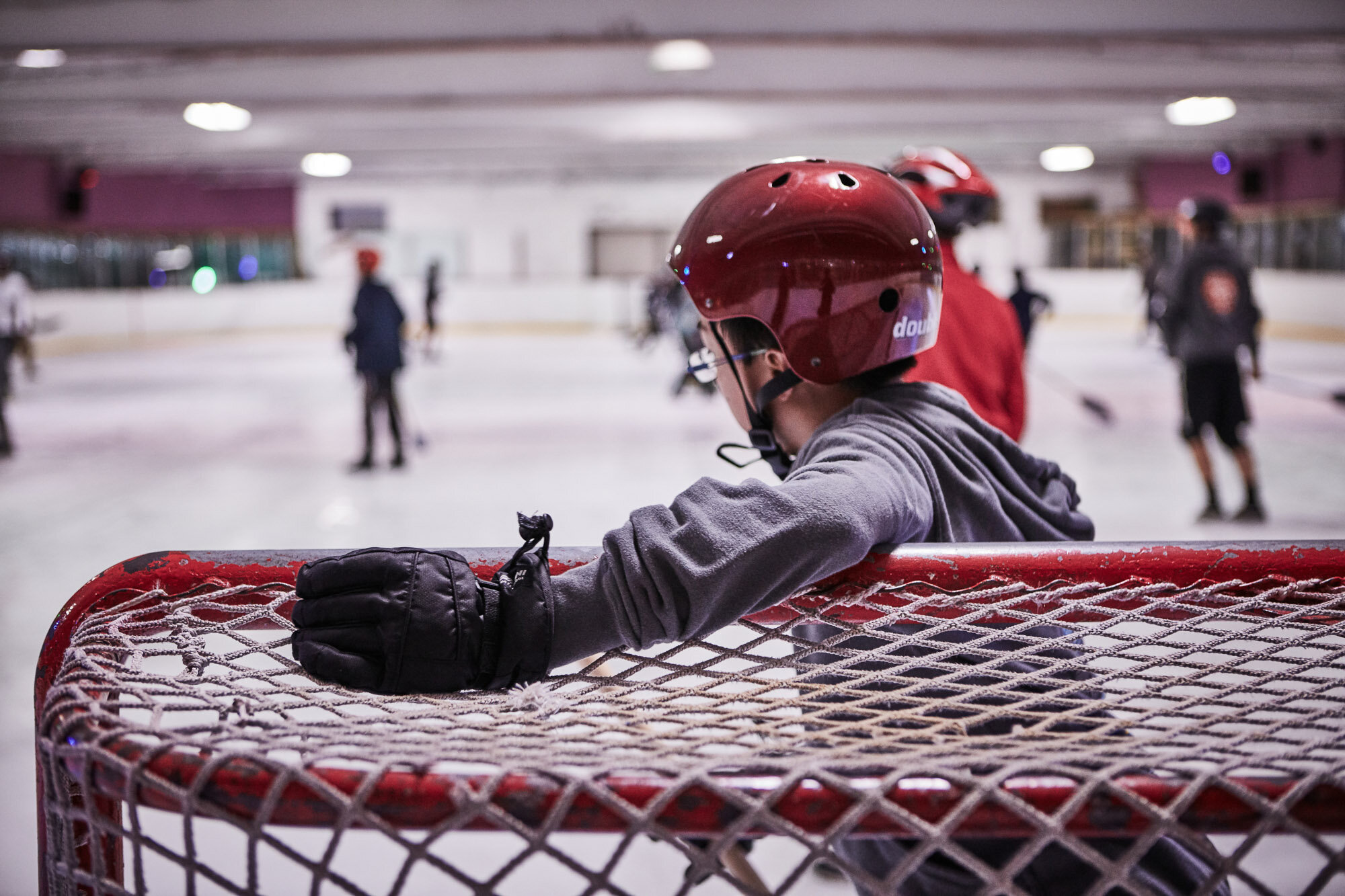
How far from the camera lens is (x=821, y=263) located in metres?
1.24

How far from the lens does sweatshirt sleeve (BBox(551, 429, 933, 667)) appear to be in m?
0.95

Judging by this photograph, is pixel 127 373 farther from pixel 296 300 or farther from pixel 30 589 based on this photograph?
pixel 30 589

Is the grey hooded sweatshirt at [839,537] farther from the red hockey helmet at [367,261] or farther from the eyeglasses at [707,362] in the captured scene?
the red hockey helmet at [367,261]

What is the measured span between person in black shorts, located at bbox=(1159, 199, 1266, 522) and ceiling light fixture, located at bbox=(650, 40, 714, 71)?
445 centimetres

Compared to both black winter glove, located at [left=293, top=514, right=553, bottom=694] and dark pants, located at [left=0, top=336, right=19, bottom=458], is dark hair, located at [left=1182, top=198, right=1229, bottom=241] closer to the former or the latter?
black winter glove, located at [left=293, top=514, right=553, bottom=694]

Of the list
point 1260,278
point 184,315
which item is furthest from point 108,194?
point 1260,278

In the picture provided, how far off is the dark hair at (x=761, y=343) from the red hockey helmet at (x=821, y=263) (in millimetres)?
36

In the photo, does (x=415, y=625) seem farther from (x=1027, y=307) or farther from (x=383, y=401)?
(x=383, y=401)

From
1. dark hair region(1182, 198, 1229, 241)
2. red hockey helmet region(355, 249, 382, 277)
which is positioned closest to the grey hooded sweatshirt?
dark hair region(1182, 198, 1229, 241)

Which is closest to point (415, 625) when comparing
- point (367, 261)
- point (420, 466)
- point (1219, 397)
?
point (1219, 397)

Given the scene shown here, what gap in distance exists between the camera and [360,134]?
1642 cm

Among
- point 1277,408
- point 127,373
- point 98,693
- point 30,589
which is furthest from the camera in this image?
point 127,373

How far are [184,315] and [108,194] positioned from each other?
9.04ft

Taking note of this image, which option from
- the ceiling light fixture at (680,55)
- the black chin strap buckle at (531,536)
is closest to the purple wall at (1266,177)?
the ceiling light fixture at (680,55)
